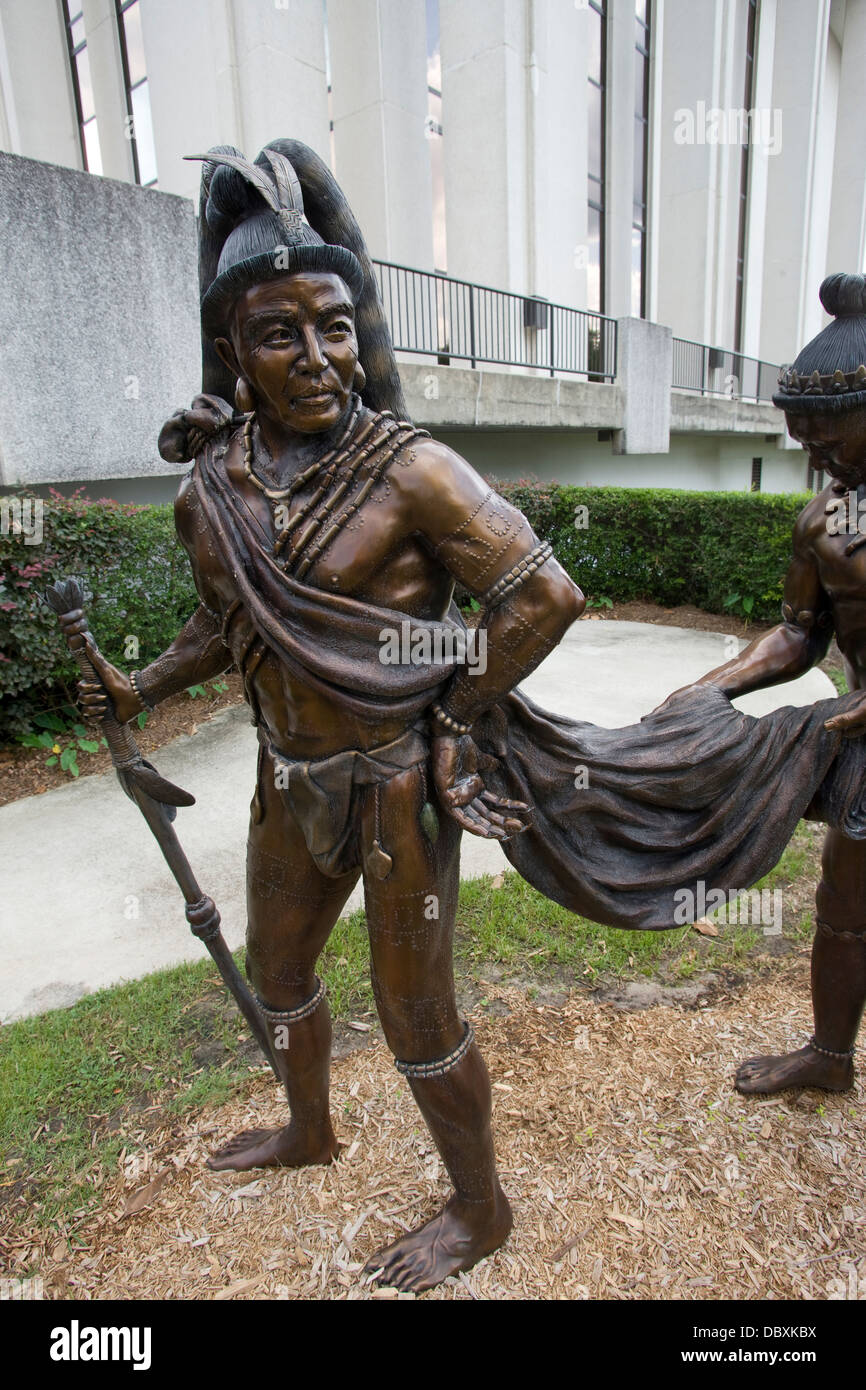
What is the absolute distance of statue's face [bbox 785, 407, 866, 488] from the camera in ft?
6.84

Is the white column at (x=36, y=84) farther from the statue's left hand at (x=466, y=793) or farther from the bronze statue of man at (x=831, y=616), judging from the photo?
the statue's left hand at (x=466, y=793)

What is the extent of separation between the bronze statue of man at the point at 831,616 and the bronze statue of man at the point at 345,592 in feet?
2.79

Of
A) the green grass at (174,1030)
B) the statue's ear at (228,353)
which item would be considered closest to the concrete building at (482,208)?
the green grass at (174,1030)

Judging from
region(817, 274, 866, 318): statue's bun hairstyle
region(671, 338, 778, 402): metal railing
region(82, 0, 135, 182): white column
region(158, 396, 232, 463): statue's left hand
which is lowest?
region(158, 396, 232, 463): statue's left hand

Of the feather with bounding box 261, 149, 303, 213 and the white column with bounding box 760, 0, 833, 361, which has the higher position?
the white column with bounding box 760, 0, 833, 361

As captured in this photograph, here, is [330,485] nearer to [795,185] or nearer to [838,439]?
[838,439]

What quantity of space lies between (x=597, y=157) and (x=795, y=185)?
7368 millimetres

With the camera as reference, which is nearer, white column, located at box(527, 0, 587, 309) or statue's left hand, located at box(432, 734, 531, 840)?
statue's left hand, located at box(432, 734, 531, 840)

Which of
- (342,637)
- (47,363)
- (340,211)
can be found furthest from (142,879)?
(47,363)

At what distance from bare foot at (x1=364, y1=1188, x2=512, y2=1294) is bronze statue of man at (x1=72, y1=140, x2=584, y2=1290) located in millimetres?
181

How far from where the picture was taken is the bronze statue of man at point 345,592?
169 centimetres

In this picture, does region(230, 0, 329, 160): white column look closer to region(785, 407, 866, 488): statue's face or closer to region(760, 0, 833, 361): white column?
region(785, 407, 866, 488): statue's face

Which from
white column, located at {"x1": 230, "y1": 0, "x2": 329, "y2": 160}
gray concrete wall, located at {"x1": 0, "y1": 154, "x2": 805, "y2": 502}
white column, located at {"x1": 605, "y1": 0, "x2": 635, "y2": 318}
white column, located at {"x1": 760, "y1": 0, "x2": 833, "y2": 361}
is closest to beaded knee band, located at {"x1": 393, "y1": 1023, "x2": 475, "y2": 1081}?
gray concrete wall, located at {"x1": 0, "y1": 154, "x2": 805, "y2": 502}

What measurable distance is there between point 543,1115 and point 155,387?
6.52m
